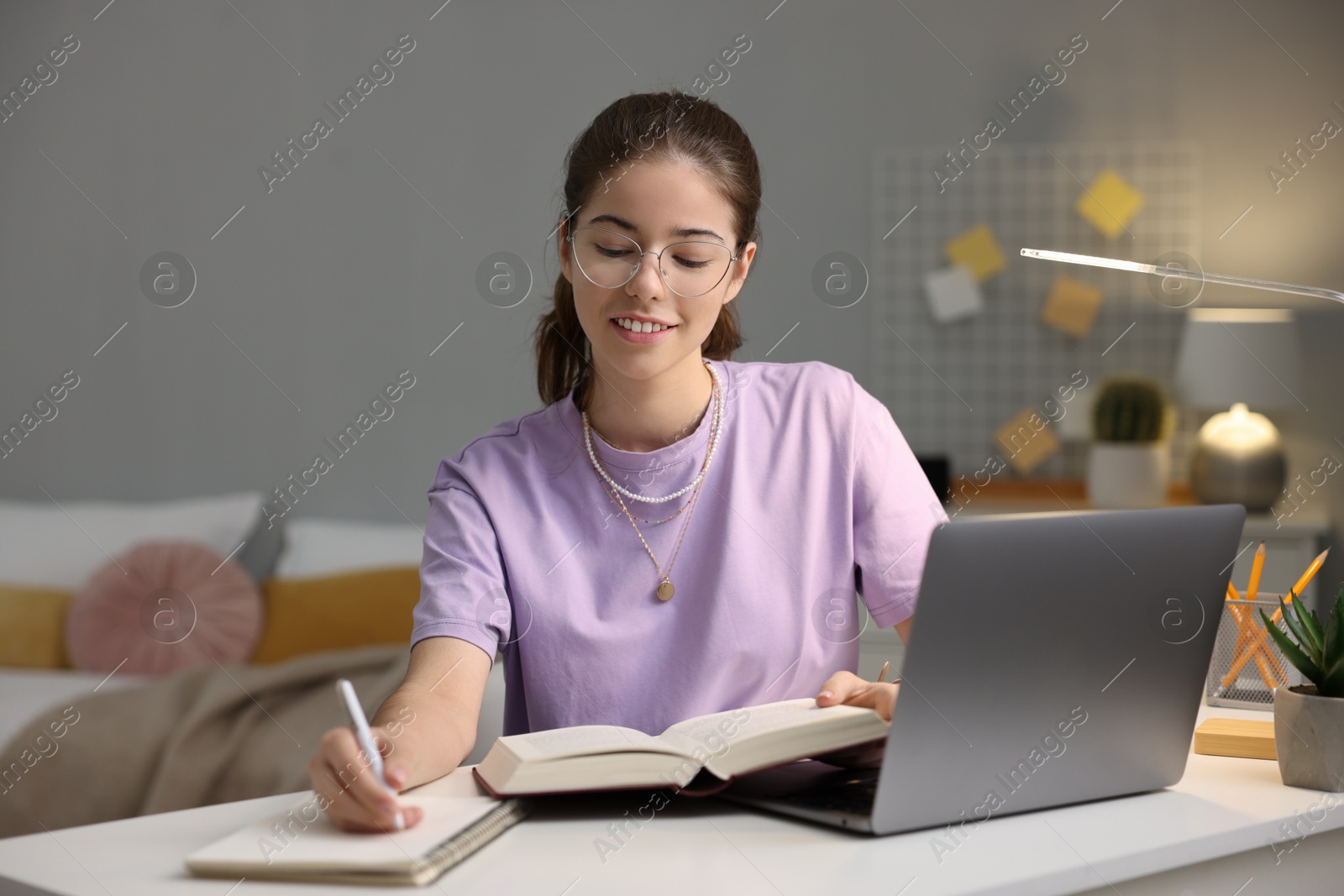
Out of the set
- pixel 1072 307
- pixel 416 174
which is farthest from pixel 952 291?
pixel 416 174

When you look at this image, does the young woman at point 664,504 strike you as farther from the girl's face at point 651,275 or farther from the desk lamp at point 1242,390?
the desk lamp at point 1242,390

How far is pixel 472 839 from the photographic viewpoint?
693 mm

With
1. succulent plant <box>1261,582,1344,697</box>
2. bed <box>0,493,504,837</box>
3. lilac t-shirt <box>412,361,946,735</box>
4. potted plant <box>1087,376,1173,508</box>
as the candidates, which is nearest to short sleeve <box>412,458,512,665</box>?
lilac t-shirt <box>412,361,946,735</box>

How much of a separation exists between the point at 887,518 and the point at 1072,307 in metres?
1.83

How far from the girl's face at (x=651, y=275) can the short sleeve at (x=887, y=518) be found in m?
0.20

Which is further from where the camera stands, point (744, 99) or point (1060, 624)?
point (744, 99)

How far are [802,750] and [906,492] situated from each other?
405 millimetres

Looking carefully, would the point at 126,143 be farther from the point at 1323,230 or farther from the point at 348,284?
the point at 1323,230

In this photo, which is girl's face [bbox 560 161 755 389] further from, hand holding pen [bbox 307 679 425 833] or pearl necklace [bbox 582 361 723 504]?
hand holding pen [bbox 307 679 425 833]

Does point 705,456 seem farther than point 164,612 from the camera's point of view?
No

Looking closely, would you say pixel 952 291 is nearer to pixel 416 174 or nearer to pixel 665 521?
pixel 416 174

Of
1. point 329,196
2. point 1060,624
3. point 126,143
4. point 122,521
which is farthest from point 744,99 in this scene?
point 1060,624

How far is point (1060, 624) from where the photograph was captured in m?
0.74

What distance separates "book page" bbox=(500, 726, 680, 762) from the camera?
2.45 ft
